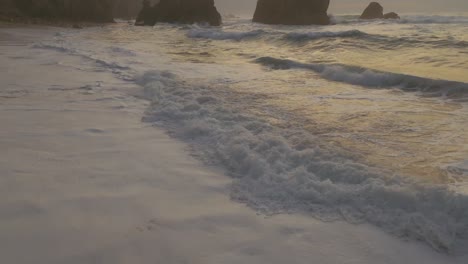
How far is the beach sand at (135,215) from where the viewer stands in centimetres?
191

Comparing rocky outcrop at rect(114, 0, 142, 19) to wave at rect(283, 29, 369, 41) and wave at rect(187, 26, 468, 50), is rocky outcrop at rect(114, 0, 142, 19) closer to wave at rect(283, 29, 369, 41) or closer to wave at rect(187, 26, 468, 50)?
wave at rect(187, 26, 468, 50)

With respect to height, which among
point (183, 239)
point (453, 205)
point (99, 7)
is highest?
point (99, 7)

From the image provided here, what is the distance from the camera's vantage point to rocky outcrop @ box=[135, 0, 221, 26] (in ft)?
124

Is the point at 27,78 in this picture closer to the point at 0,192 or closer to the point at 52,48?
the point at 0,192

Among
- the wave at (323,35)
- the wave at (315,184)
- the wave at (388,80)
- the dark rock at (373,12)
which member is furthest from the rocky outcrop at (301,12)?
the wave at (315,184)

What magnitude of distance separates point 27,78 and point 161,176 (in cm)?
482

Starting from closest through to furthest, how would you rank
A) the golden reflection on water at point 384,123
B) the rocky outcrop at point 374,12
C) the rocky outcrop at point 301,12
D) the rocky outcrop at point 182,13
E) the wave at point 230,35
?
the golden reflection on water at point 384,123, the wave at point 230,35, the rocky outcrop at point 301,12, the rocky outcrop at point 182,13, the rocky outcrop at point 374,12

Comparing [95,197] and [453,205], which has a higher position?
[453,205]

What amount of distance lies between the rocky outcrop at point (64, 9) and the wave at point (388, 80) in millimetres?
34889

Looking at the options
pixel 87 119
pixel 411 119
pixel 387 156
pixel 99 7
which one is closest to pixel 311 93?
pixel 411 119

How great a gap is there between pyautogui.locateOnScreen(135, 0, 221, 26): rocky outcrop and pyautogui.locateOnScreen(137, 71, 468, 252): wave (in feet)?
113

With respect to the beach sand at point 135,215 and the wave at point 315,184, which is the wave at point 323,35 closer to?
the wave at point 315,184

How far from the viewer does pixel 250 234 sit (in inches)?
83.8

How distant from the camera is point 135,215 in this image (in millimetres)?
2260
